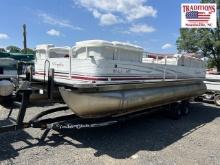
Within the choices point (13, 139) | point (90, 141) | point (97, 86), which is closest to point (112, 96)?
point (97, 86)

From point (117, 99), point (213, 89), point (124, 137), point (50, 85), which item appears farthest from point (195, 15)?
point (50, 85)

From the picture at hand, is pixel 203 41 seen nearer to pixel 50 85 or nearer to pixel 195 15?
pixel 195 15

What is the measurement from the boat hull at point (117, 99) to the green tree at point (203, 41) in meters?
27.5

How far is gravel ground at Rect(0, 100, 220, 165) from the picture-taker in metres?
5.18

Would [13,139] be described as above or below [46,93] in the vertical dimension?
below

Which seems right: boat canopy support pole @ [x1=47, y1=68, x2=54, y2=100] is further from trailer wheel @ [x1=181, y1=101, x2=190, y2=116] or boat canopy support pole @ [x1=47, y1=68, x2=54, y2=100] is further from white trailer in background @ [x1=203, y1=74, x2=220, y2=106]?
white trailer in background @ [x1=203, y1=74, x2=220, y2=106]

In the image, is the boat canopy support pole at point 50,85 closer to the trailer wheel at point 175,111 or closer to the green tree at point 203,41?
the trailer wheel at point 175,111

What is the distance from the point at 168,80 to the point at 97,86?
3158 mm

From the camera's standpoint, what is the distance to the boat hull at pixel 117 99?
5484mm

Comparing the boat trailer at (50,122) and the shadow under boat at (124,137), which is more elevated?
the boat trailer at (50,122)

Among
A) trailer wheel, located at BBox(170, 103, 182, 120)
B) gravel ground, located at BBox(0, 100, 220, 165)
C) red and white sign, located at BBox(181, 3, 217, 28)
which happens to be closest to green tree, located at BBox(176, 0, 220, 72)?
red and white sign, located at BBox(181, 3, 217, 28)

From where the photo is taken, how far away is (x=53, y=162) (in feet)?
16.2

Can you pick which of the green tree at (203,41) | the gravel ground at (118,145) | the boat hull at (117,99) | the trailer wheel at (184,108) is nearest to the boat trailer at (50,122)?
the boat hull at (117,99)

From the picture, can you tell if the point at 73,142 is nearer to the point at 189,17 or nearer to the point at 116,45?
the point at 116,45
